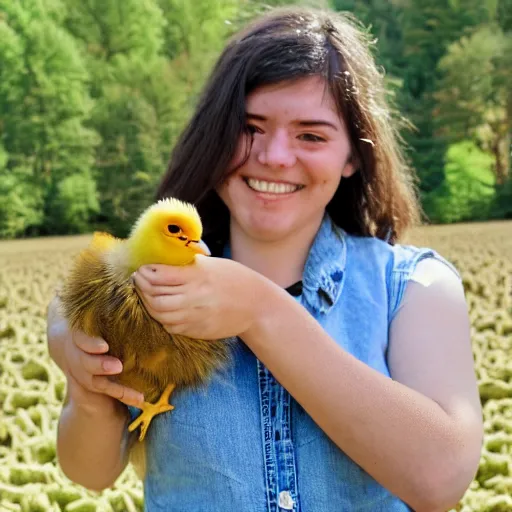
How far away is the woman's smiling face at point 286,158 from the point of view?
1263mm

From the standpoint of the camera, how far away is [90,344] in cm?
111

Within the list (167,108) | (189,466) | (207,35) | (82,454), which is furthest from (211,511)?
(207,35)

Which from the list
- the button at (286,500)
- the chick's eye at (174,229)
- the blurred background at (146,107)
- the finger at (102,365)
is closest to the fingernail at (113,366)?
the finger at (102,365)

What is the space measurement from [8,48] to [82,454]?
10626mm

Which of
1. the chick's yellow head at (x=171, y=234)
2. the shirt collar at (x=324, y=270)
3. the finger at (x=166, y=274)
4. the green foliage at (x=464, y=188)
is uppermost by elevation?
the chick's yellow head at (x=171, y=234)

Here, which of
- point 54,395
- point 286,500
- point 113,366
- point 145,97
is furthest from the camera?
point 145,97

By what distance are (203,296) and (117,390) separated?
0.24 metres

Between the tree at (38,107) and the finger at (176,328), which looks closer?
the finger at (176,328)

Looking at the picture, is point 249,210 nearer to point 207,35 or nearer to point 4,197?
point 4,197

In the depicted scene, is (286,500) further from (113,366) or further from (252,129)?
(252,129)

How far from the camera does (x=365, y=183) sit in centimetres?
151

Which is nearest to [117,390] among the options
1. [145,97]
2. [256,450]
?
[256,450]

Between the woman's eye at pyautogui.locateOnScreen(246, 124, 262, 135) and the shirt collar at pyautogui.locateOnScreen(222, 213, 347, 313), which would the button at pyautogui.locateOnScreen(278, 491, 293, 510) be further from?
the woman's eye at pyautogui.locateOnScreen(246, 124, 262, 135)

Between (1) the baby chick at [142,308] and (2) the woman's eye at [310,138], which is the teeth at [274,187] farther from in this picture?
(1) the baby chick at [142,308]
